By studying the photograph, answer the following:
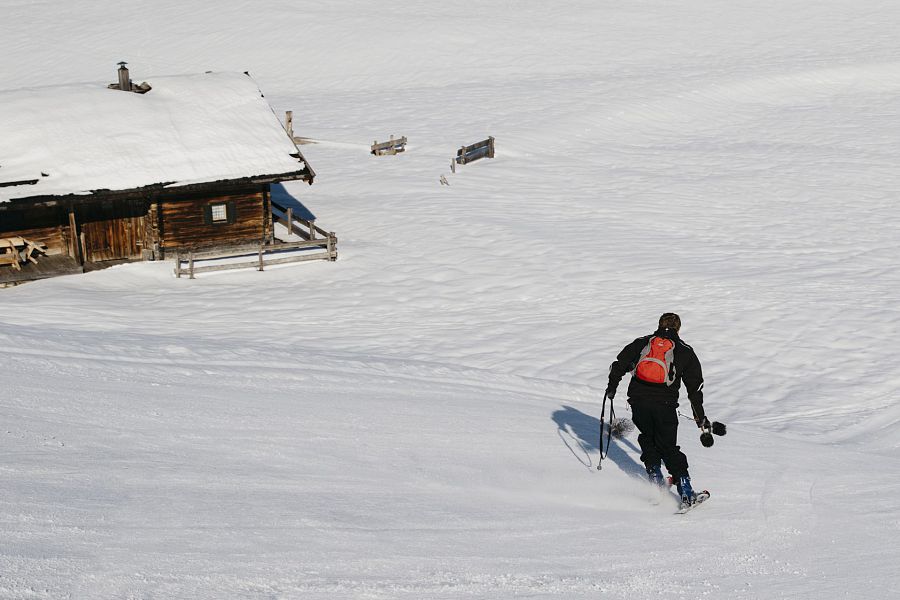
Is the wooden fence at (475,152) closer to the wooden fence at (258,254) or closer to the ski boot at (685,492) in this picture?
the wooden fence at (258,254)

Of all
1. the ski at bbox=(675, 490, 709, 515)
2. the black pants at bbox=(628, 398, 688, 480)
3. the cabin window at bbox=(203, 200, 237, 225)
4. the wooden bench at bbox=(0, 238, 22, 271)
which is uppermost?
the black pants at bbox=(628, 398, 688, 480)

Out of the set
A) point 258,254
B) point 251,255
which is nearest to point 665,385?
point 258,254

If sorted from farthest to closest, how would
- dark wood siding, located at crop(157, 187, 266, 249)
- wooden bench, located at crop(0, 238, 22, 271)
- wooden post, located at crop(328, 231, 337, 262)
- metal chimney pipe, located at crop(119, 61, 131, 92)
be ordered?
metal chimney pipe, located at crop(119, 61, 131, 92), dark wood siding, located at crop(157, 187, 266, 249), wooden post, located at crop(328, 231, 337, 262), wooden bench, located at crop(0, 238, 22, 271)

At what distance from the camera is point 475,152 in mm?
35469

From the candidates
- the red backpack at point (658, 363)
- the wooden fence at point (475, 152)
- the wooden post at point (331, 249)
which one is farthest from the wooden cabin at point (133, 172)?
the red backpack at point (658, 363)

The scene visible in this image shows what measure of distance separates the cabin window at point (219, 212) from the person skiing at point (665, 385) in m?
17.7

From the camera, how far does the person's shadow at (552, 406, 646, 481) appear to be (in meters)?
10.5

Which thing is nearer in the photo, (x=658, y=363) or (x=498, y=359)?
(x=658, y=363)

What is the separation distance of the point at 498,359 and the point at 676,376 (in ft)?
29.9

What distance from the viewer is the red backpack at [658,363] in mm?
8867

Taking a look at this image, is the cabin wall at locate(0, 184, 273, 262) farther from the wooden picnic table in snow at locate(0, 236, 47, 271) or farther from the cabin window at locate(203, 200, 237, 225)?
the wooden picnic table in snow at locate(0, 236, 47, 271)

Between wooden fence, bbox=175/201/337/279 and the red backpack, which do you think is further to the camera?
wooden fence, bbox=175/201/337/279

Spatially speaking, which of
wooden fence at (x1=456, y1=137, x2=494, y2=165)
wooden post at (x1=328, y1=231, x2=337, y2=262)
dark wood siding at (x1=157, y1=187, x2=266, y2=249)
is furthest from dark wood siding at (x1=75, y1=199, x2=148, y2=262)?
wooden fence at (x1=456, y1=137, x2=494, y2=165)

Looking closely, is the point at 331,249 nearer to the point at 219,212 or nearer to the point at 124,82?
the point at 219,212
